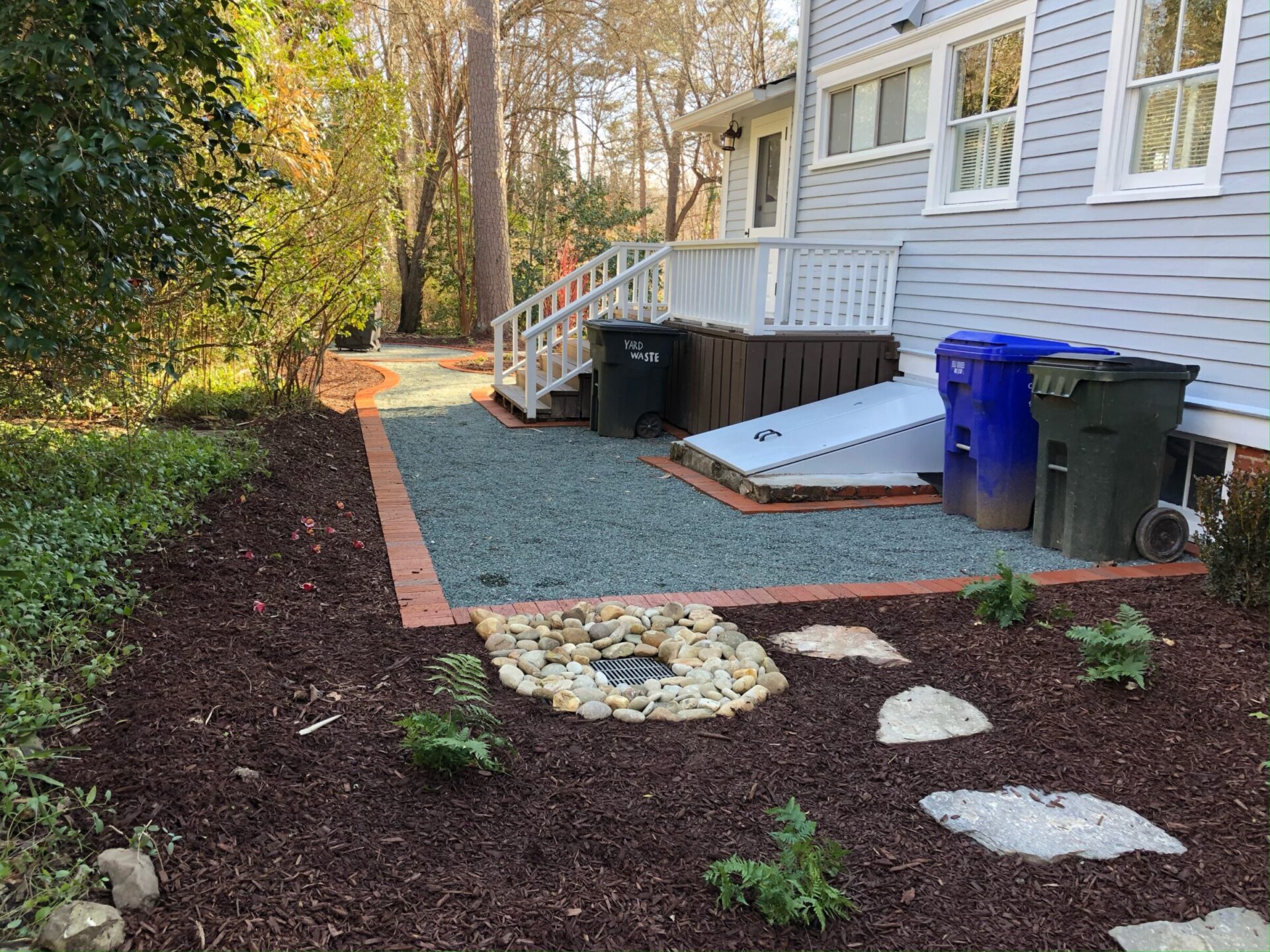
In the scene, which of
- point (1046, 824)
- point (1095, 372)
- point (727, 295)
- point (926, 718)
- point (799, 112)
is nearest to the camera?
point (1046, 824)

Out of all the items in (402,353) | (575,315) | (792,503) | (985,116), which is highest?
(985,116)

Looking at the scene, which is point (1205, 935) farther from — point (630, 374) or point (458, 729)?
point (630, 374)

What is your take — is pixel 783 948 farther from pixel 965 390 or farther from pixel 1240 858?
pixel 965 390

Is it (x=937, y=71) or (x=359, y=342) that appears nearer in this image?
(x=937, y=71)

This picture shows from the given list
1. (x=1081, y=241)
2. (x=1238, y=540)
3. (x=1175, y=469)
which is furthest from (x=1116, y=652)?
(x=1081, y=241)

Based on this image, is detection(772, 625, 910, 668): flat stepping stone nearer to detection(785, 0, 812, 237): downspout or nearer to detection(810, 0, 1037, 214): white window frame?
detection(810, 0, 1037, 214): white window frame

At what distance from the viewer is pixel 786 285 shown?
303 inches

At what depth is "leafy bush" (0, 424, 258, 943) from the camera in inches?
82.1

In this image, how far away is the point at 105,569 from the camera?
11.8ft

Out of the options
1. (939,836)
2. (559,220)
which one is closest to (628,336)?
(939,836)

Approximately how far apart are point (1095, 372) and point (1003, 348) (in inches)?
30.6

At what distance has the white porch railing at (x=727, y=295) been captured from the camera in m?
7.69

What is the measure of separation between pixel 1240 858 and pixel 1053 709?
0.83 meters

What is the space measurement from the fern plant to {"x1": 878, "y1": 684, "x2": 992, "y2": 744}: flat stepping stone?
1.53ft
